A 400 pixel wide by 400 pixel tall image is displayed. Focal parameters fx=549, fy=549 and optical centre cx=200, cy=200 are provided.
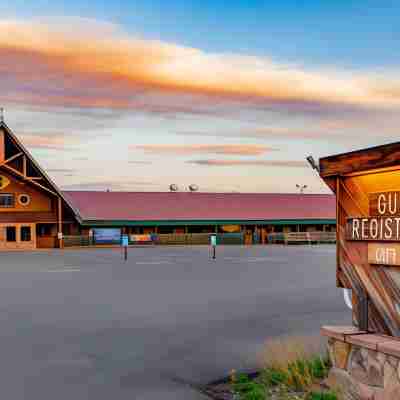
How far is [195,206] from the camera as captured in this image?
1908 inches

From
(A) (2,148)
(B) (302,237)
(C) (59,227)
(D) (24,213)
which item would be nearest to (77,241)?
(C) (59,227)

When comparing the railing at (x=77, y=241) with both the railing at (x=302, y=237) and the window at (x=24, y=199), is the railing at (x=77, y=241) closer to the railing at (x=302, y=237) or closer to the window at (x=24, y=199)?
the window at (x=24, y=199)

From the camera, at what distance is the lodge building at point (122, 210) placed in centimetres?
4134

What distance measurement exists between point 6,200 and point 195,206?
1583 centimetres

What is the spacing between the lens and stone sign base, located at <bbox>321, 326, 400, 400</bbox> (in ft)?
18.4

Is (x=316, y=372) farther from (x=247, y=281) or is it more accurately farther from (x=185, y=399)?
(x=247, y=281)

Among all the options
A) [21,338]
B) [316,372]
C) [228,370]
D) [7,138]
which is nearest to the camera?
[316,372]

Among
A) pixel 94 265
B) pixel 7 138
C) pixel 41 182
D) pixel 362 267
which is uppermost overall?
pixel 7 138

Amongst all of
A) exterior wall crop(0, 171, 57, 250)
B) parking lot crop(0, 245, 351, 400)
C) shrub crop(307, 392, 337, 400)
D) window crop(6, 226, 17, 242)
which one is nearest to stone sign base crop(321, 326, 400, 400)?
shrub crop(307, 392, 337, 400)

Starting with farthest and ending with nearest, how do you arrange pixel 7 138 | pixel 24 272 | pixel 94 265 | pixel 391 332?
pixel 7 138, pixel 94 265, pixel 24 272, pixel 391 332

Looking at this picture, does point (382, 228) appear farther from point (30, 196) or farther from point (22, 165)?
point (22, 165)

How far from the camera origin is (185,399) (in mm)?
6422

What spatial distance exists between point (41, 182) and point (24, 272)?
65.9 feet

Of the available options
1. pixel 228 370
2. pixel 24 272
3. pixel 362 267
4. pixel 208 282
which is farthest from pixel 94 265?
pixel 362 267
